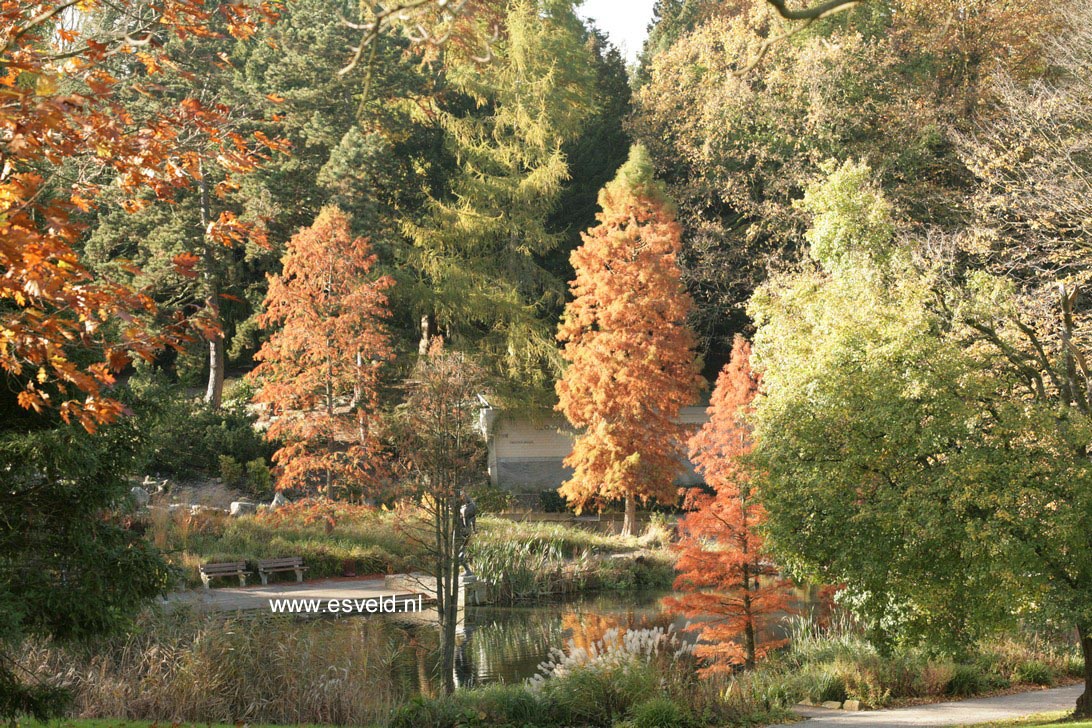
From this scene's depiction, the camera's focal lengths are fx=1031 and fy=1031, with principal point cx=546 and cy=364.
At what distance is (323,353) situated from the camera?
22344mm

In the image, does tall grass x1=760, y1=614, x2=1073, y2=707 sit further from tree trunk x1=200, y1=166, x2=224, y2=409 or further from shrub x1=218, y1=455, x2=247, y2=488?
tree trunk x1=200, y1=166, x2=224, y2=409

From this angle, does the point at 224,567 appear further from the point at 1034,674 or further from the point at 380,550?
the point at 1034,674

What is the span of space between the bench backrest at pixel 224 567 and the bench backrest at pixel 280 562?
377mm

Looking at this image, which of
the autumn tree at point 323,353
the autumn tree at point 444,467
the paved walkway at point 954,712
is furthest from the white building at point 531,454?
the paved walkway at point 954,712

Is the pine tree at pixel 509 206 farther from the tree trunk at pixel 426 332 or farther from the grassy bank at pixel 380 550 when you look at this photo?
the grassy bank at pixel 380 550

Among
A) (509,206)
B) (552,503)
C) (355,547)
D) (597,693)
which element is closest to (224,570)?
(355,547)

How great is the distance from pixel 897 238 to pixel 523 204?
13.3 meters

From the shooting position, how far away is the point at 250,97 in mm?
29922

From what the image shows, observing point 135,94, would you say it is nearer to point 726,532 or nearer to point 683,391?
point 683,391

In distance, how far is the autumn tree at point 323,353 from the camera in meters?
22.3

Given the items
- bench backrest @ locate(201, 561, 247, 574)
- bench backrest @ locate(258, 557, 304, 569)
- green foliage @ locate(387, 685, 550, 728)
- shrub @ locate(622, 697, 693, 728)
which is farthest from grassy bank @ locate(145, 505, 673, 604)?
shrub @ locate(622, 697, 693, 728)

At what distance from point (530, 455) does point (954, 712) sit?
22.0 metres

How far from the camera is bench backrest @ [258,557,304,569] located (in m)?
19.7

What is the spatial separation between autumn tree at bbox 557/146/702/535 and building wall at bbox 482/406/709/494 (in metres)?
6.37
